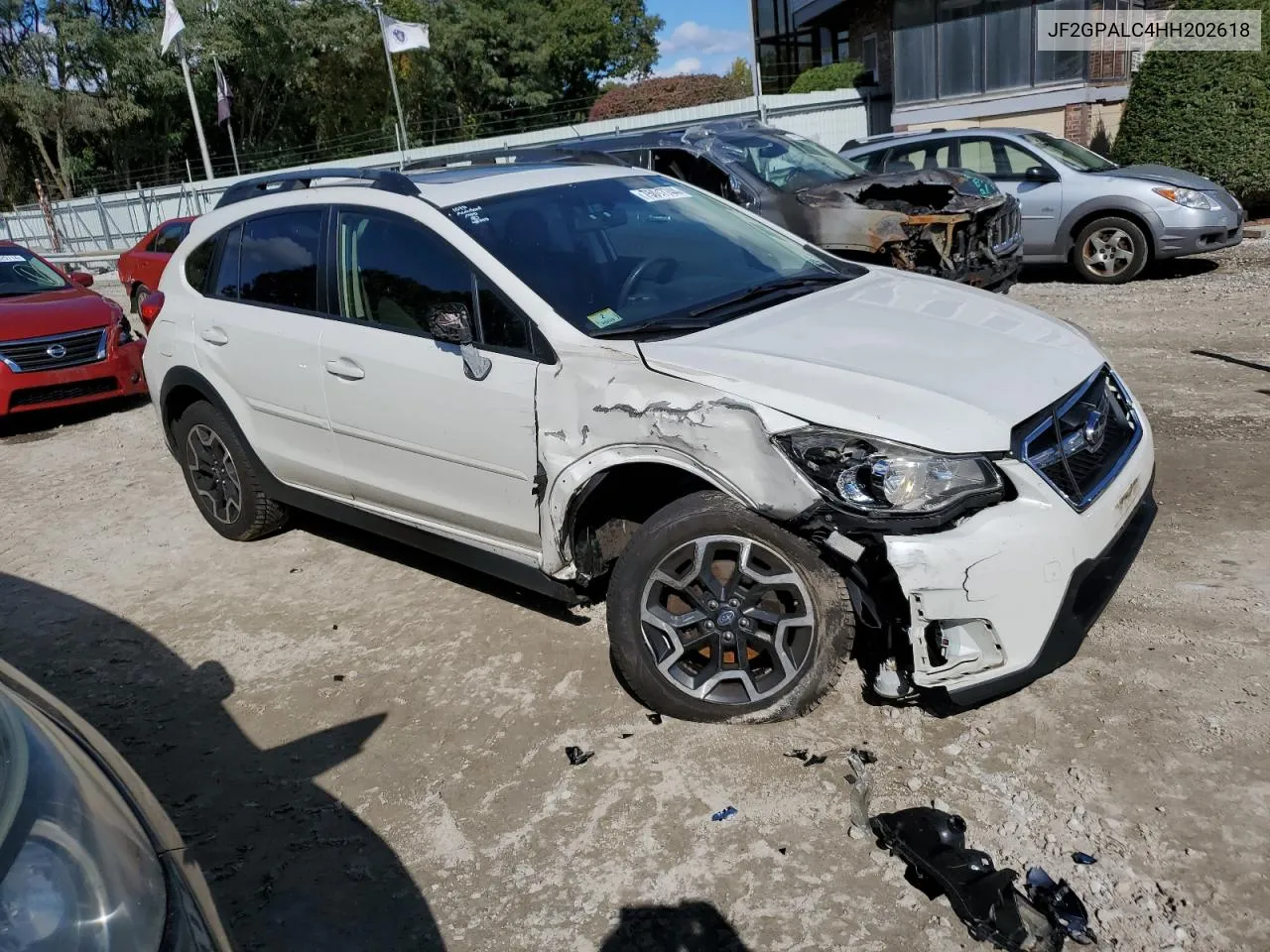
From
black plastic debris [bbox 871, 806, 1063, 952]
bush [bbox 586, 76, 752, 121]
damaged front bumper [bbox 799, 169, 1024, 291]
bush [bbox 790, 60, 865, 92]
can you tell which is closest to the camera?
black plastic debris [bbox 871, 806, 1063, 952]

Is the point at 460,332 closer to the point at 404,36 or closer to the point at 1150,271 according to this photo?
the point at 1150,271

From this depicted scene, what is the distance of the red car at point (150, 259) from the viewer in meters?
14.8

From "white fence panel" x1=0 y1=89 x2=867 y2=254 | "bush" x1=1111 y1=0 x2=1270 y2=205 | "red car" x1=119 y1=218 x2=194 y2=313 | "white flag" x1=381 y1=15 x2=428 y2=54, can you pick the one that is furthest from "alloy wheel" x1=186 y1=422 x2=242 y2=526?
"white flag" x1=381 y1=15 x2=428 y2=54

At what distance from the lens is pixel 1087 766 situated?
311 centimetres

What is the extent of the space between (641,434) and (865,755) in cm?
123

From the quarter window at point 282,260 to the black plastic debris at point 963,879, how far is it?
327 centimetres

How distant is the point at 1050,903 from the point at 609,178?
337cm

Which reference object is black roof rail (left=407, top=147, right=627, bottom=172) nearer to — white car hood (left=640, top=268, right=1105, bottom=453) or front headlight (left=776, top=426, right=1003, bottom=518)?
white car hood (left=640, top=268, right=1105, bottom=453)

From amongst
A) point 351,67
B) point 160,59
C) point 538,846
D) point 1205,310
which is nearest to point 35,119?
point 160,59

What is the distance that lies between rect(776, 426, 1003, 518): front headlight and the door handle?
2.12m

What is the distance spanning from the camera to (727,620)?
339 cm

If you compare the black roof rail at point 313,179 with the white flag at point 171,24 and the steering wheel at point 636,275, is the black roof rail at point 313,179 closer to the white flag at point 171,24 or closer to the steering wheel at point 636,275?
the steering wheel at point 636,275

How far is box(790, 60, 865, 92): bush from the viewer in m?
24.0

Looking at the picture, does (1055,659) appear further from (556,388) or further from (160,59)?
(160,59)
